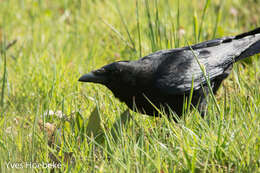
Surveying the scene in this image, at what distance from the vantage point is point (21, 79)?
15.6 ft

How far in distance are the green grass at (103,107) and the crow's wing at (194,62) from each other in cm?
20

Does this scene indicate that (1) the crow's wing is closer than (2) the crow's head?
No

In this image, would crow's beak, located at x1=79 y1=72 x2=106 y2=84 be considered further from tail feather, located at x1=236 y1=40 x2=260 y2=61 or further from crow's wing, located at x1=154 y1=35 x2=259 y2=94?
tail feather, located at x1=236 y1=40 x2=260 y2=61

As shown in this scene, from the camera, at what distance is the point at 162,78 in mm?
3969

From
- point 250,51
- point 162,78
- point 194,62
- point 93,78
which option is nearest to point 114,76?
point 93,78

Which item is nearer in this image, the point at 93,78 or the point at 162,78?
the point at 93,78

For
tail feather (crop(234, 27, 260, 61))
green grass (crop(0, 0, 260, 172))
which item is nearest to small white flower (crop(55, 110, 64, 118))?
green grass (crop(0, 0, 260, 172))

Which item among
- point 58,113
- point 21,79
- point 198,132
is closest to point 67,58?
point 21,79

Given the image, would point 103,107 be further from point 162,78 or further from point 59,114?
point 162,78

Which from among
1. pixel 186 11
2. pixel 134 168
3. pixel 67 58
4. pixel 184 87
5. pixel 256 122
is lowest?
pixel 134 168

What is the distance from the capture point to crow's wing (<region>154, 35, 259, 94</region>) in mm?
3969

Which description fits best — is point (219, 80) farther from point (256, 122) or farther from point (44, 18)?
point (44, 18)

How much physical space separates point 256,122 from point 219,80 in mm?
1406

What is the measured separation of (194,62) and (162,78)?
455 mm
